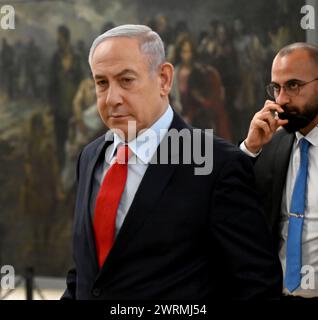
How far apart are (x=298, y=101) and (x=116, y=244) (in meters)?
1.46

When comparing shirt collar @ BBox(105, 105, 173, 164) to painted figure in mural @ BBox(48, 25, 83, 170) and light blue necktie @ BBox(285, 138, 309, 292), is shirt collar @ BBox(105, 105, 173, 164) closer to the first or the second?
light blue necktie @ BBox(285, 138, 309, 292)

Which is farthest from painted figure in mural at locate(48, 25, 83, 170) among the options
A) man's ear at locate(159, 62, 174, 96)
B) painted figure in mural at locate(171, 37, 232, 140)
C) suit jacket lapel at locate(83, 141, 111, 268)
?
man's ear at locate(159, 62, 174, 96)

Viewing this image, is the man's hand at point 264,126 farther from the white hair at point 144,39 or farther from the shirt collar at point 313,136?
the white hair at point 144,39

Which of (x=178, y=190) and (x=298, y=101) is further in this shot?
(x=298, y=101)

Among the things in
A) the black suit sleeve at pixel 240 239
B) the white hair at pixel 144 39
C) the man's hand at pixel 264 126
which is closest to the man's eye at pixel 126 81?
the white hair at pixel 144 39

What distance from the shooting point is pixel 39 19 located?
11.3 meters

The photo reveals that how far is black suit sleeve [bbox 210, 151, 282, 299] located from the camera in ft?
8.59

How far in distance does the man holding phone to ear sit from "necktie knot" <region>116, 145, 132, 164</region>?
0.91 metres

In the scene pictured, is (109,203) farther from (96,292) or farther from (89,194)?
(96,292)

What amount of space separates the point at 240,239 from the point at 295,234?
923 millimetres
